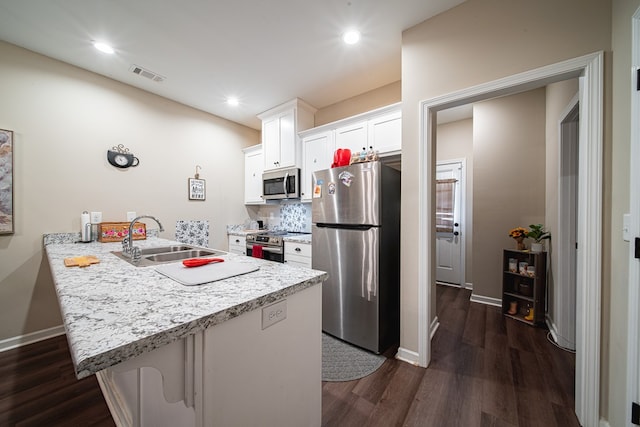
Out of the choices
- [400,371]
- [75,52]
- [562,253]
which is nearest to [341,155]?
[400,371]

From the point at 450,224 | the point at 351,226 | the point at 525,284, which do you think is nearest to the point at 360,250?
the point at 351,226

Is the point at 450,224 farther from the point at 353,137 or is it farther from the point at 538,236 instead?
the point at 353,137

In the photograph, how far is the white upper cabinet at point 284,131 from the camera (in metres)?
3.18

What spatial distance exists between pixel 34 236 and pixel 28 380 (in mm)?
1273

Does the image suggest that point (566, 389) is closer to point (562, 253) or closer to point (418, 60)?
point (562, 253)

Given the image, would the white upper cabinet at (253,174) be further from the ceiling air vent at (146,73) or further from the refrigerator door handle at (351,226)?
the refrigerator door handle at (351,226)

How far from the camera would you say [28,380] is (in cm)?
169

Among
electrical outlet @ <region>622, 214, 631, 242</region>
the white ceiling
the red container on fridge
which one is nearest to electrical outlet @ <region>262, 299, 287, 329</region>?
electrical outlet @ <region>622, 214, 631, 242</region>

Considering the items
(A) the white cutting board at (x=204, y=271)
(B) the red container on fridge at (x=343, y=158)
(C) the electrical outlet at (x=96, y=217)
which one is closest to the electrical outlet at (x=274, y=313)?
(A) the white cutting board at (x=204, y=271)

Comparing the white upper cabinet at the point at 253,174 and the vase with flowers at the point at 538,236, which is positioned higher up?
the white upper cabinet at the point at 253,174

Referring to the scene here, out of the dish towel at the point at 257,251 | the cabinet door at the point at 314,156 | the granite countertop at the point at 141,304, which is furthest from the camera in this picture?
the dish towel at the point at 257,251

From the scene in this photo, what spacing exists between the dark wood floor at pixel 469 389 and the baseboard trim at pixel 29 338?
276cm

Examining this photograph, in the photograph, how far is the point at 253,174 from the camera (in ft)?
12.6

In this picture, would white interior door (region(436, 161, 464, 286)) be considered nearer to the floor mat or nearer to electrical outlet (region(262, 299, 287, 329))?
the floor mat
